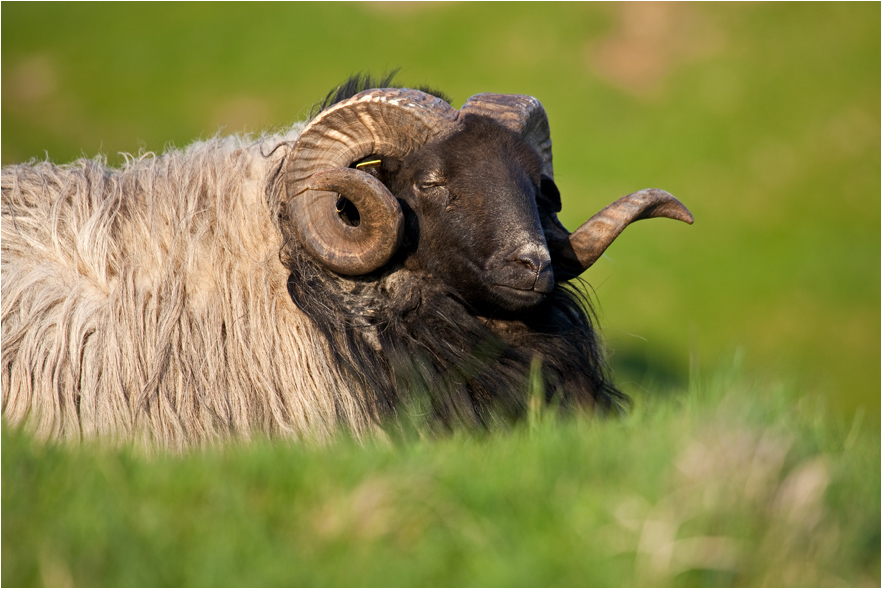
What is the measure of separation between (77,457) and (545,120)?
12.2 feet

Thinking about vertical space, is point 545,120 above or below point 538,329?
above

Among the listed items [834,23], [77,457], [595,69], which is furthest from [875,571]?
[834,23]

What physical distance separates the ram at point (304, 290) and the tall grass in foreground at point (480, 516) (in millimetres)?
1626

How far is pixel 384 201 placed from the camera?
191 inches

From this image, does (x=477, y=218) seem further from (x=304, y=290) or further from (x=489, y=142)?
(x=304, y=290)

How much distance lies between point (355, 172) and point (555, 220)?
161 cm

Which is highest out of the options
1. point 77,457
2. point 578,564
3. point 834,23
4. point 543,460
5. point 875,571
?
point 834,23

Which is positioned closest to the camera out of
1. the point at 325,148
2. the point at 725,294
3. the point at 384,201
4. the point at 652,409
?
the point at 652,409

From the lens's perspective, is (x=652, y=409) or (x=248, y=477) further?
(x=652, y=409)

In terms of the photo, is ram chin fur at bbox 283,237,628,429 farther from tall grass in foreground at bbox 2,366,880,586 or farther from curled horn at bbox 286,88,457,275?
tall grass in foreground at bbox 2,366,880,586

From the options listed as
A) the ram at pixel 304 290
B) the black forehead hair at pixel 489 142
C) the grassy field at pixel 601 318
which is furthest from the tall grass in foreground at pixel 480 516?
the black forehead hair at pixel 489 142

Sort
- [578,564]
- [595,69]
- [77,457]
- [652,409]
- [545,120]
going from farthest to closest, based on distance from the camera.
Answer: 1. [595,69]
2. [545,120]
3. [652,409]
4. [77,457]
5. [578,564]

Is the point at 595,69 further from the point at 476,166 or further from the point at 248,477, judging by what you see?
the point at 248,477

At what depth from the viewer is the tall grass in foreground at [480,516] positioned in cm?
255
